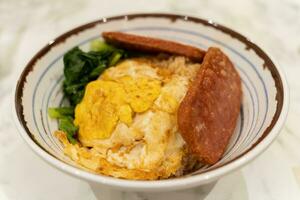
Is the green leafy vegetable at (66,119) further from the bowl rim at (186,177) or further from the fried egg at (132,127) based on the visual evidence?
the bowl rim at (186,177)

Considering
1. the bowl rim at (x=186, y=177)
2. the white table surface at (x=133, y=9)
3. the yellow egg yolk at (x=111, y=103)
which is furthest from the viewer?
the white table surface at (x=133, y=9)

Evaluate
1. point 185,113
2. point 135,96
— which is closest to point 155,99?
point 135,96

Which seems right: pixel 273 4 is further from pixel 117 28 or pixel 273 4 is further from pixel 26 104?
pixel 26 104

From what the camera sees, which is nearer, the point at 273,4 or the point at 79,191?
the point at 79,191

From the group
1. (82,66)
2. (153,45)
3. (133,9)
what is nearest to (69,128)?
(82,66)

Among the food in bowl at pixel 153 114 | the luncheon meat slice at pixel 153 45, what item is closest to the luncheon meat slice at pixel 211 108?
the food in bowl at pixel 153 114
